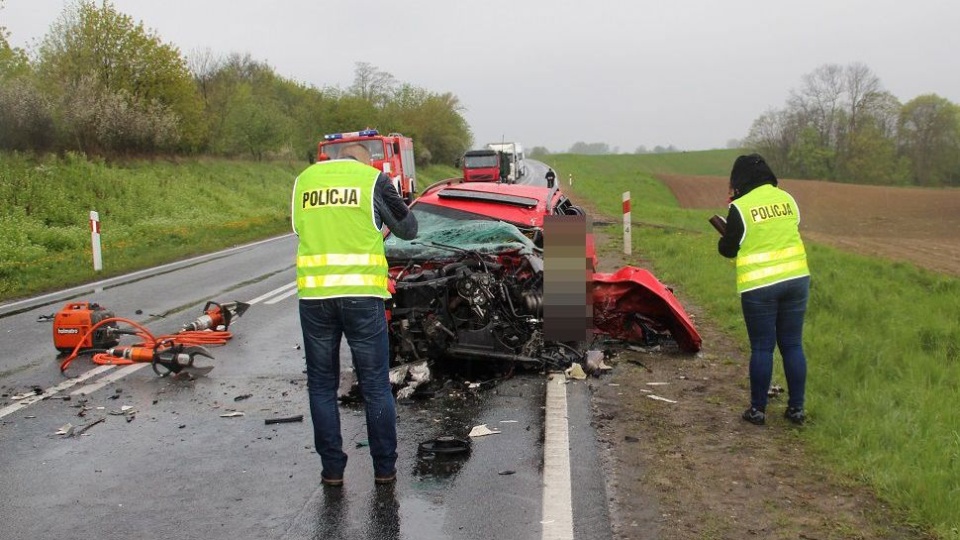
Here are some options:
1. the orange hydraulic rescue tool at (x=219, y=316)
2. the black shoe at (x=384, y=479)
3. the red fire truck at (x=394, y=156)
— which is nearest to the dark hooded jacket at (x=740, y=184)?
the black shoe at (x=384, y=479)

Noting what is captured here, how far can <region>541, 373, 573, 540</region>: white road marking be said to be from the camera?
3785mm

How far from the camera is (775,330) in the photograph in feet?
18.1

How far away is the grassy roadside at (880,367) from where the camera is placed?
434 centimetres

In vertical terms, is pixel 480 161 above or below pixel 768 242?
above

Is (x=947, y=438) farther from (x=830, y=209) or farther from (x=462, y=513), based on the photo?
(x=830, y=209)

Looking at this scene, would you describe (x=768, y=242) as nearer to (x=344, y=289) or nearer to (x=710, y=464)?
(x=710, y=464)

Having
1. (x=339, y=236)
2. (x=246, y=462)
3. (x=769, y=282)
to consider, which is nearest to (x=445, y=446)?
(x=246, y=462)

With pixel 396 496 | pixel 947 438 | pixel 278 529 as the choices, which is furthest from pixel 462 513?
pixel 947 438

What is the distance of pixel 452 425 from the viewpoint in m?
5.49

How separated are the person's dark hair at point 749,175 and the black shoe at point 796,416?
1.50 metres

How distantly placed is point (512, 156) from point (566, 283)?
44.6 metres

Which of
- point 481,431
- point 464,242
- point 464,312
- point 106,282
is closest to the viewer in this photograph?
point 481,431

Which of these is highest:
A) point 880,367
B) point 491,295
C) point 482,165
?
point 482,165

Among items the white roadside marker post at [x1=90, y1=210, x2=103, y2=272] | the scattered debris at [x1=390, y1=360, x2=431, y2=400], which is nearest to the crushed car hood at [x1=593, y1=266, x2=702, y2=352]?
the scattered debris at [x1=390, y1=360, x2=431, y2=400]
